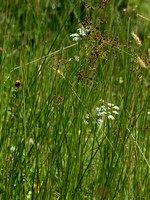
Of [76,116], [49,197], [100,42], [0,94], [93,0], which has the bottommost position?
[49,197]

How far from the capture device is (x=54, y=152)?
4.10ft

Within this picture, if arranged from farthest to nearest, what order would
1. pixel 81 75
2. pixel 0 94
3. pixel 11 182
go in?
pixel 0 94 → pixel 11 182 → pixel 81 75

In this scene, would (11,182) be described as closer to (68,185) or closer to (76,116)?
(68,185)

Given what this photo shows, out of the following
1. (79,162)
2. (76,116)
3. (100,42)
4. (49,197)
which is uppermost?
(100,42)

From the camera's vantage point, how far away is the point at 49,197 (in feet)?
4.25

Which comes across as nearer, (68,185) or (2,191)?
(68,185)

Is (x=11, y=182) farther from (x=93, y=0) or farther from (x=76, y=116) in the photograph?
(x=93, y=0)

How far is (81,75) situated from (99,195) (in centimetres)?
47

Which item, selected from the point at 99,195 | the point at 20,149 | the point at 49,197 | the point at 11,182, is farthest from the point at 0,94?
the point at 99,195

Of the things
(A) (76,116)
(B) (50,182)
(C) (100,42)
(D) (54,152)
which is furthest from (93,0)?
(B) (50,182)

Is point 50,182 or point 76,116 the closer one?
point 50,182

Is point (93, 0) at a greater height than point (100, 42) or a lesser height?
greater

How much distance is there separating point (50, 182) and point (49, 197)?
77 millimetres

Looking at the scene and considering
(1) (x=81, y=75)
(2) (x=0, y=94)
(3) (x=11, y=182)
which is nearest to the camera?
(1) (x=81, y=75)
